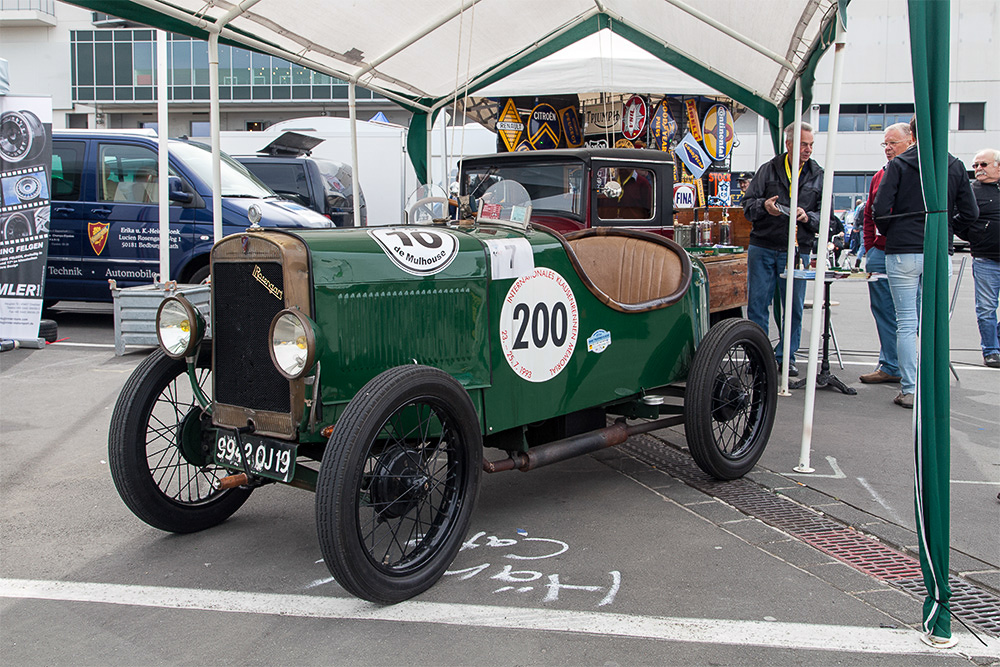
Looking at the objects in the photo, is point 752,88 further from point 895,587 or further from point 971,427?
point 895,587

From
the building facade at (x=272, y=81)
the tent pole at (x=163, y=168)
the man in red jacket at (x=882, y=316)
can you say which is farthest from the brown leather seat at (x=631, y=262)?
the building facade at (x=272, y=81)

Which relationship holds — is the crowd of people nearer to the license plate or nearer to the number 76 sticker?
the number 76 sticker

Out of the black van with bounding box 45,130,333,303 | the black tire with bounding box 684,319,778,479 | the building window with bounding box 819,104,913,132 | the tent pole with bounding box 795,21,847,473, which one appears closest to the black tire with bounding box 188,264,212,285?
the black van with bounding box 45,130,333,303

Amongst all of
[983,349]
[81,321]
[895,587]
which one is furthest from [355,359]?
[81,321]

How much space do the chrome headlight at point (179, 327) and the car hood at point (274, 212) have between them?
5272 millimetres

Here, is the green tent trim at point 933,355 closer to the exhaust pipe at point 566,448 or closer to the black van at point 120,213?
the exhaust pipe at point 566,448

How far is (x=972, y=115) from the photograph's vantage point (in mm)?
42219

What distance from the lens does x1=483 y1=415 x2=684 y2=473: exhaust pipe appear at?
3777 millimetres

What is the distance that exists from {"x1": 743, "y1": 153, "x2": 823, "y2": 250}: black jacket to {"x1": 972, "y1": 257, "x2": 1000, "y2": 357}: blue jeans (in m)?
1.92

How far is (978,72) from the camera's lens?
4056 centimetres

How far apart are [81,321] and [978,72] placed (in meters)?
44.0

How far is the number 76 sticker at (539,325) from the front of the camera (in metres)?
3.68

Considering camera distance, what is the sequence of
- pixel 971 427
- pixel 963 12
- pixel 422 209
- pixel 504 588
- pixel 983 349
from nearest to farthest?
1. pixel 504 588
2. pixel 422 209
3. pixel 971 427
4. pixel 983 349
5. pixel 963 12

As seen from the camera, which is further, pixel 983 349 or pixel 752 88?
pixel 983 349
